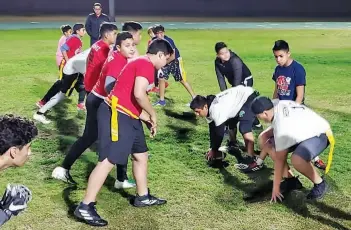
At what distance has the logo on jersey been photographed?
20.8 ft

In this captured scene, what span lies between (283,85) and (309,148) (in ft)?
5.24

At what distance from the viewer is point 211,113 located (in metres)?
5.86

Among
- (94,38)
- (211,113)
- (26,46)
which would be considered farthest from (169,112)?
(26,46)

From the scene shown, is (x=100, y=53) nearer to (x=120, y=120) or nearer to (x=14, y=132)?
(x=120, y=120)

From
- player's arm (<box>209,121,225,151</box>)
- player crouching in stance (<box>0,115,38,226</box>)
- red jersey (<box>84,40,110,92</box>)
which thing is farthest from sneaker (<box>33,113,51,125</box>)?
player crouching in stance (<box>0,115,38,226</box>)

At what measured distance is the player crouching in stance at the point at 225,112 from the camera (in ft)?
19.2

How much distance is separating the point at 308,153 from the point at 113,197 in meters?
2.01

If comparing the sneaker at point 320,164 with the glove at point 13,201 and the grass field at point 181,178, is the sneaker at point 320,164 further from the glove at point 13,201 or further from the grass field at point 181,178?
the glove at point 13,201

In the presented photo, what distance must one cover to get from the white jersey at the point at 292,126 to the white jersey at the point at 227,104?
97 centimetres

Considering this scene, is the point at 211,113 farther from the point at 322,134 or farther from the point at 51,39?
the point at 51,39

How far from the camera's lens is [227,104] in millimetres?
6035

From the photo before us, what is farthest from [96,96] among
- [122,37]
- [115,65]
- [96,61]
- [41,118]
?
[41,118]

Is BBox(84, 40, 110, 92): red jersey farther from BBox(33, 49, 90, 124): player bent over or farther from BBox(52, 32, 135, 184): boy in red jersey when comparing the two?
BBox(33, 49, 90, 124): player bent over

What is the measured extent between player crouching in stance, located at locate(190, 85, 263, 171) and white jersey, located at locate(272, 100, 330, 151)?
100 centimetres
